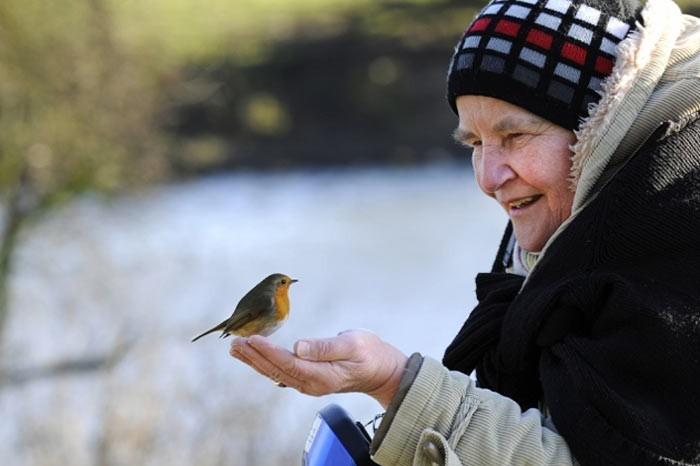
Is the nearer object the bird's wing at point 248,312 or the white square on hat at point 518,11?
the white square on hat at point 518,11

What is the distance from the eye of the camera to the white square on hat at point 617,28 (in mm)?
1735

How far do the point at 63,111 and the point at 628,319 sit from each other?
9.09 metres

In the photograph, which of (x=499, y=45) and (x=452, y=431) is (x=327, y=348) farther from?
(x=499, y=45)

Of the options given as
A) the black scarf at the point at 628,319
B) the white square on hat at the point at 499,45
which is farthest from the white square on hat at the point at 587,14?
the black scarf at the point at 628,319

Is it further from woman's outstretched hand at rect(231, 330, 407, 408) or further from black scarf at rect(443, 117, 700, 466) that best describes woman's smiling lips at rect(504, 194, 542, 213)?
woman's outstretched hand at rect(231, 330, 407, 408)

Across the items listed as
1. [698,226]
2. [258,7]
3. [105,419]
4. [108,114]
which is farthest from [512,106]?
[258,7]

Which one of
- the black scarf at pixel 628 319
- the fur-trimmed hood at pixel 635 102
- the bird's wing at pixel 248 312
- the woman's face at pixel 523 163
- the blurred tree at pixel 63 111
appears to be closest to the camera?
the black scarf at pixel 628 319

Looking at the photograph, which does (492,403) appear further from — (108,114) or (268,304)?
(108,114)

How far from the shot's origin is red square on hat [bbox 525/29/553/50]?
5.76ft

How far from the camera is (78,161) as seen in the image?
10.4 meters

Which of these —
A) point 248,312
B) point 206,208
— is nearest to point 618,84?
point 248,312

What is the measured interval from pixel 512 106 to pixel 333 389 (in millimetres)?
515

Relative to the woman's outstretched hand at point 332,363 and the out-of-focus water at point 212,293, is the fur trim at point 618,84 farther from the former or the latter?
the out-of-focus water at point 212,293

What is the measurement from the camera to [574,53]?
5.70 feet
